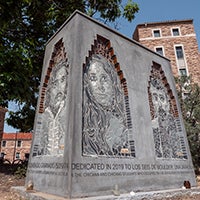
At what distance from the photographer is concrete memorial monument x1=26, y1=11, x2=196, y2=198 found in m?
3.12

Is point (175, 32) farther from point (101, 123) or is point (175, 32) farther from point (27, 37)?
point (101, 123)

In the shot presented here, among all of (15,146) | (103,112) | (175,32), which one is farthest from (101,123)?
(15,146)

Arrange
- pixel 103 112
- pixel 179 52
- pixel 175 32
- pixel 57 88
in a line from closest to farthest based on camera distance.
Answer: pixel 103 112 → pixel 57 88 → pixel 179 52 → pixel 175 32

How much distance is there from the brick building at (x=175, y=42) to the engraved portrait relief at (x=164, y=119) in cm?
1456

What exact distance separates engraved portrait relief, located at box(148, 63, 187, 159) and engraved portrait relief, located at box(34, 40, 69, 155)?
230cm

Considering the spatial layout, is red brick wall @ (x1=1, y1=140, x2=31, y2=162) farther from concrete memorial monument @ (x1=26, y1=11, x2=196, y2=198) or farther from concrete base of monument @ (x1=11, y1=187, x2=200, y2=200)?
concrete base of monument @ (x1=11, y1=187, x2=200, y2=200)

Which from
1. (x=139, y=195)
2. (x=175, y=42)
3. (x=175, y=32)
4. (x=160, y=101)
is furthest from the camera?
(x=175, y=32)

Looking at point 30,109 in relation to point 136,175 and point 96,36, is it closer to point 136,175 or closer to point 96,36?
point 96,36

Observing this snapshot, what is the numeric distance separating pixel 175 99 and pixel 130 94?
6.66 ft

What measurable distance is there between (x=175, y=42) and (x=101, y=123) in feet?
63.3

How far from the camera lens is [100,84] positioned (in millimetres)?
4043

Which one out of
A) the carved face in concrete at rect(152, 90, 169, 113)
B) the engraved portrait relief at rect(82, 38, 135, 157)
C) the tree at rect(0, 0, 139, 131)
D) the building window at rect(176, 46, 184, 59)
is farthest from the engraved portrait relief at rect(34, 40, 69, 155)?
the building window at rect(176, 46, 184, 59)

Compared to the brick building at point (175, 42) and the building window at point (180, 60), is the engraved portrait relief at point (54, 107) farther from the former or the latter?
the building window at point (180, 60)

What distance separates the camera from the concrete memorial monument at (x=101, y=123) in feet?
10.2
